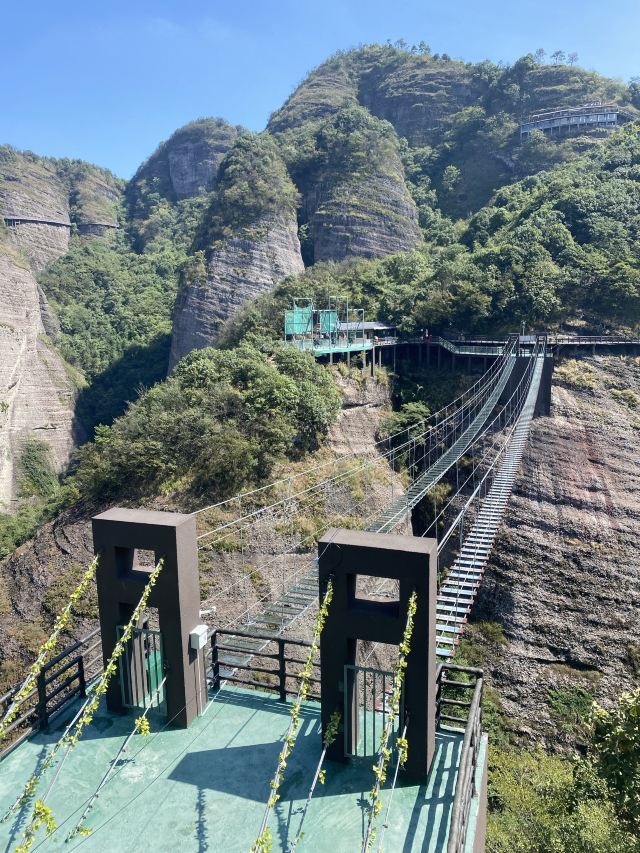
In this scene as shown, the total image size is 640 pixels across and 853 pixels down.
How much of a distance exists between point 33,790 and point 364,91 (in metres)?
64.1

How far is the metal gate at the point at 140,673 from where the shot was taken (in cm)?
484

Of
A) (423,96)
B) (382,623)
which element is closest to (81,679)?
(382,623)

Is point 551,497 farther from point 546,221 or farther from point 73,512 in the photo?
point 546,221

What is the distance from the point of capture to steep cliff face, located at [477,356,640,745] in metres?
12.4

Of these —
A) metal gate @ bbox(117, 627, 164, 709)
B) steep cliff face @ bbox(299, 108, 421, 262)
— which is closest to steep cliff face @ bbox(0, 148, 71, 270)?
steep cliff face @ bbox(299, 108, 421, 262)

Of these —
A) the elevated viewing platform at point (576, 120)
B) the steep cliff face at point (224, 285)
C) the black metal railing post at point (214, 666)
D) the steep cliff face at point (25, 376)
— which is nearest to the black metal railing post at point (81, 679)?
the black metal railing post at point (214, 666)

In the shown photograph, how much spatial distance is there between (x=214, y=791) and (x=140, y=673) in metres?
1.23

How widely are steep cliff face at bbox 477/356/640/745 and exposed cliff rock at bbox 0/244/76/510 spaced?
2168 centimetres

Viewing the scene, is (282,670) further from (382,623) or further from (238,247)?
(238,247)

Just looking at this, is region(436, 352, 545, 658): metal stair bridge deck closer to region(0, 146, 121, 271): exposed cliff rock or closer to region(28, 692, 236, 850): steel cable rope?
region(28, 692, 236, 850): steel cable rope

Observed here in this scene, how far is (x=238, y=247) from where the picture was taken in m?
30.5

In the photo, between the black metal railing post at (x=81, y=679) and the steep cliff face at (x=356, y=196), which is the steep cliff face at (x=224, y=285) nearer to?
the steep cliff face at (x=356, y=196)

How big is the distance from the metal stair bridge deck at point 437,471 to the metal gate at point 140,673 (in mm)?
5400

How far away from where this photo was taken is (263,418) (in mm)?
14977
